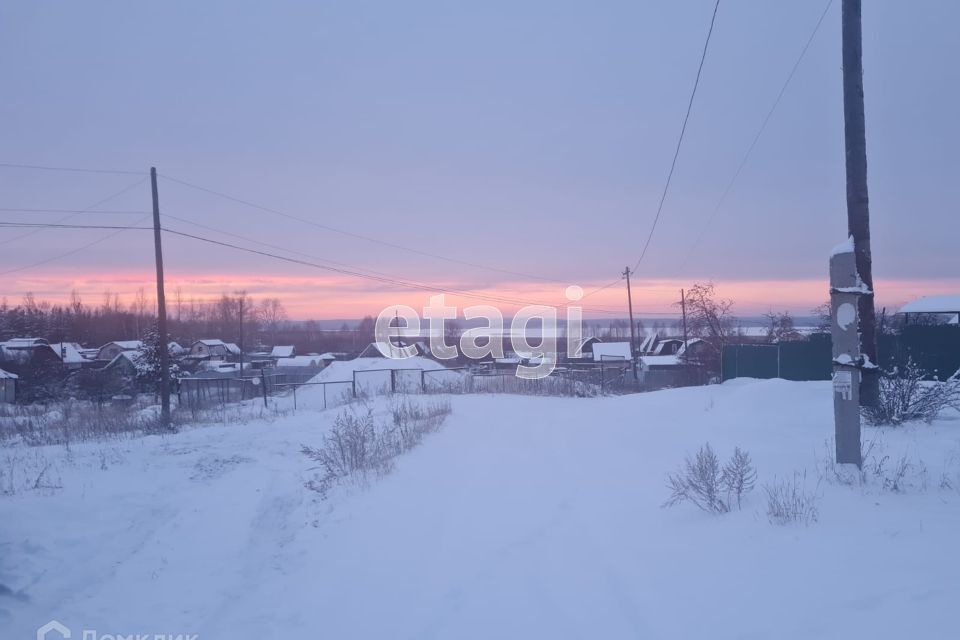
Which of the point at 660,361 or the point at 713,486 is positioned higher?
the point at 713,486

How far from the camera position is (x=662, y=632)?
454 centimetres

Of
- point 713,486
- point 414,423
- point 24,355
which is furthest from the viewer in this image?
point 24,355

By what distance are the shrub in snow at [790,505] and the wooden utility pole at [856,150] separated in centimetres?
456

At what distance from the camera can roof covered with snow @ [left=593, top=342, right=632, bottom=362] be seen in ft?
212

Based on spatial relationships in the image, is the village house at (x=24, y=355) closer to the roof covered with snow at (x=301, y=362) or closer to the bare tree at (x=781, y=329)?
the roof covered with snow at (x=301, y=362)

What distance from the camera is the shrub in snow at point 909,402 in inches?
413

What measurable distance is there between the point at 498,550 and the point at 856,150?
8267mm

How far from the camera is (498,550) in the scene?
6.59m

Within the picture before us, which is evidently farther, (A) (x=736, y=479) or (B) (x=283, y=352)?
(B) (x=283, y=352)

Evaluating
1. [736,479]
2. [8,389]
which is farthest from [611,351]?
[736,479]

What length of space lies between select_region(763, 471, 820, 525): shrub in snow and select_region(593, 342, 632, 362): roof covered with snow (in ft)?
189

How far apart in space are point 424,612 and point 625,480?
14.3 ft

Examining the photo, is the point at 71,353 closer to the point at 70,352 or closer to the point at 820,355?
the point at 70,352

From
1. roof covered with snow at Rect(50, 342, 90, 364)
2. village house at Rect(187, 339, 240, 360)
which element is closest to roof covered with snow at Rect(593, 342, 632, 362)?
village house at Rect(187, 339, 240, 360)
